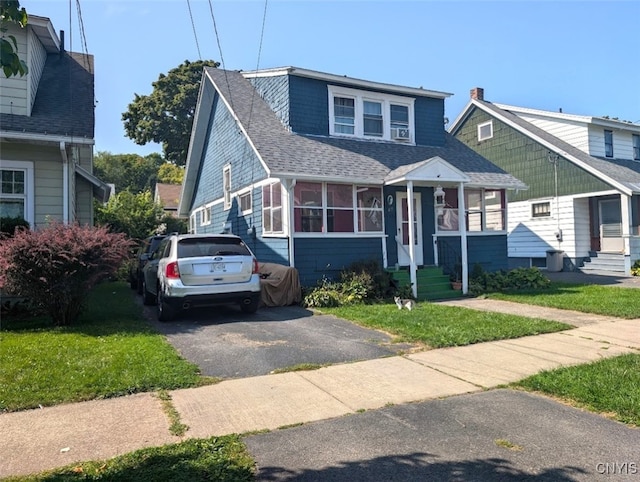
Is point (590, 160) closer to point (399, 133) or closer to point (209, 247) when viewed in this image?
point (399, 133)

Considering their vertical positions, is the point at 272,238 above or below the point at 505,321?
above

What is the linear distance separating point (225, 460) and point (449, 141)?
1623 centimetres

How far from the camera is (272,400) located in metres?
4.56

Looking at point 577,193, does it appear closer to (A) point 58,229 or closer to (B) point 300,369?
(B) point 300,369

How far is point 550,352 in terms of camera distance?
6402 mm

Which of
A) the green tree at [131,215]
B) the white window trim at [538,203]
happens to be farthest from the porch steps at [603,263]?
the green tree at [131,215]

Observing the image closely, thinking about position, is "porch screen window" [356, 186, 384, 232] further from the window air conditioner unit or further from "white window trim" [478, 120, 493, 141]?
"white window trim" [478, 120, 493, 141]

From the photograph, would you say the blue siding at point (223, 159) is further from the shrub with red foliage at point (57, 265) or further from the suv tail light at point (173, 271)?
the shrub with red foliage at point (57, 265)

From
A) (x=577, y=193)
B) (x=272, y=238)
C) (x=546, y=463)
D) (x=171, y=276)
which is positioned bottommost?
(x=546, y=463)

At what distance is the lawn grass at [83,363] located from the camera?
4727 millimetres

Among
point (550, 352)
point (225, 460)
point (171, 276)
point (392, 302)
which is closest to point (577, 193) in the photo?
point (392, 302)

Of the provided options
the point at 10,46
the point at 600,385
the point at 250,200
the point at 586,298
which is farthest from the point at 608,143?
the point at 10,46

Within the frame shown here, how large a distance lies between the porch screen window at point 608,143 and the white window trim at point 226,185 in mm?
18465

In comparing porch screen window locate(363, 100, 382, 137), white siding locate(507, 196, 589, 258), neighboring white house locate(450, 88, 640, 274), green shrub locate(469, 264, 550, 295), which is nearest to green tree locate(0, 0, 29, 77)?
green shrub locate(469, 264, 550, 295)
